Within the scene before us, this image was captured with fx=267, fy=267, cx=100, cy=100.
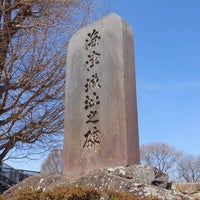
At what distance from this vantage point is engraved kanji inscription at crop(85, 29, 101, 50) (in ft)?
14.9

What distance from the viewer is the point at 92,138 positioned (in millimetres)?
4086

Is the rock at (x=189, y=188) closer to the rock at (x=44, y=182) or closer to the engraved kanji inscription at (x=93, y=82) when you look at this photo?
the rock at (x=44, y=182)

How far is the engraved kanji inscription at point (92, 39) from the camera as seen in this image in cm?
453

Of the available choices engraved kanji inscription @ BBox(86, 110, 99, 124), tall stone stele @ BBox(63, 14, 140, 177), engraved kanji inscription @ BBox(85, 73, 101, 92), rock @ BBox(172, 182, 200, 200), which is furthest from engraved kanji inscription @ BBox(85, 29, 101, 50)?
rock @ BBox(172, 182, 200, 200)

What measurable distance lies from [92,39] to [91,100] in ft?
3.69

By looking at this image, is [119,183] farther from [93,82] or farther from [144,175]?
[93,82]

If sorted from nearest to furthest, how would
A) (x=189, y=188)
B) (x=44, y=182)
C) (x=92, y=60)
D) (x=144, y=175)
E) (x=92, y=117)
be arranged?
(x=144, y=175)
(x=44, y=182)
(x=92, y=117)
(x=92, y=60)
(x=189, y=188)

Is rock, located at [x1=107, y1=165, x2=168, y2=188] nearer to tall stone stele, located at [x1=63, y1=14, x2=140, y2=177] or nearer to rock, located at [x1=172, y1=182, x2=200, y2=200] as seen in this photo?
tall stone stele, located at [x1=63, y1=14, x2=140, y2=177]

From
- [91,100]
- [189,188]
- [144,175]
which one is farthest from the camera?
[189,188]

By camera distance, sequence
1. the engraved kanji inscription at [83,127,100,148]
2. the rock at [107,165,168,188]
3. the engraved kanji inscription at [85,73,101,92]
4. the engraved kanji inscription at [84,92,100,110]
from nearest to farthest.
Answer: the rock at [107,165,168,188] < the engraved kanji inscription at [83,127,100,148] < the engraved kanji inscription at [84,92,100,110] < the engraved kanji inscription at [85,73,101,92]

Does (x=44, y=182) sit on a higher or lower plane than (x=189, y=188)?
higher

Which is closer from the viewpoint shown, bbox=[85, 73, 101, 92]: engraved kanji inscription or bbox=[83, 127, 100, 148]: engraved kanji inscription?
bbox=[83, 127, 100, 148]: engraved kanji inscription

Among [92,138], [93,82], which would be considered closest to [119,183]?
[92,138]

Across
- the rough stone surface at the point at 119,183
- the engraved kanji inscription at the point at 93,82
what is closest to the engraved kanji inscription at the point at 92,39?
the engraved kanji inscription at the point at 93,82
